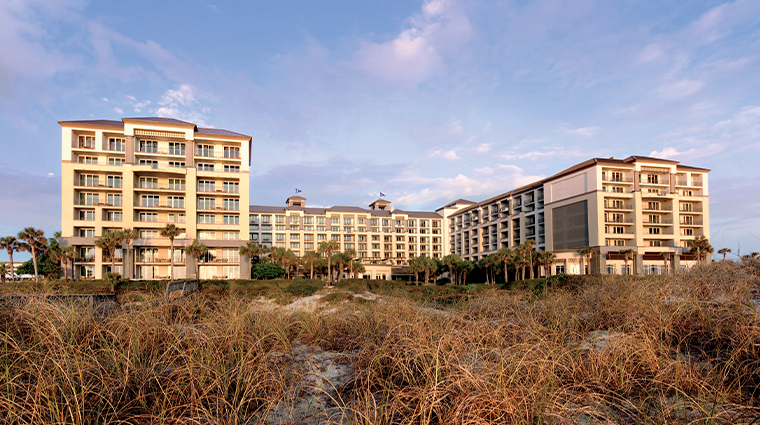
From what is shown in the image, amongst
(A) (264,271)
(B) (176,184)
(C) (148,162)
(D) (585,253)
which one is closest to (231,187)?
(B) (176,184)

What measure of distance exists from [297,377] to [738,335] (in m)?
6.42

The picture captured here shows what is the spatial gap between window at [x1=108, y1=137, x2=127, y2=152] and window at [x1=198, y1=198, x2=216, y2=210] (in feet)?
38.6

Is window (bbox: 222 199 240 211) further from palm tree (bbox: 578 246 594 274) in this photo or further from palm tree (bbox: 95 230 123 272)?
palm tree (bbox: 578 246 594 274)

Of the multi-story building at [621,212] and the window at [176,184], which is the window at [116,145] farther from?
the multi-story building at [621,212]

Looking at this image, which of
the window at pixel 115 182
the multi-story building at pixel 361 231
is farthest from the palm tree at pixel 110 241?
the multi-story building at pixel 361 231

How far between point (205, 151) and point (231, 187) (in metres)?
6.33

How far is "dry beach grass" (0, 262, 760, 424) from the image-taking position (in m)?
3.98

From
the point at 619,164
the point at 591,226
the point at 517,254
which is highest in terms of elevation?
the point at 619,164

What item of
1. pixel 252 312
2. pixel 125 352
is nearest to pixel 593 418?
pixel 125 352

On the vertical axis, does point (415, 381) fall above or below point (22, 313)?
below

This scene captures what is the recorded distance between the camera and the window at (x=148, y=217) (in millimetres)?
51219

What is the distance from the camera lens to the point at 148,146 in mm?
52750

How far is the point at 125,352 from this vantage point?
17.5ft

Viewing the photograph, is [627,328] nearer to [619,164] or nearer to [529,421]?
[529,421]
